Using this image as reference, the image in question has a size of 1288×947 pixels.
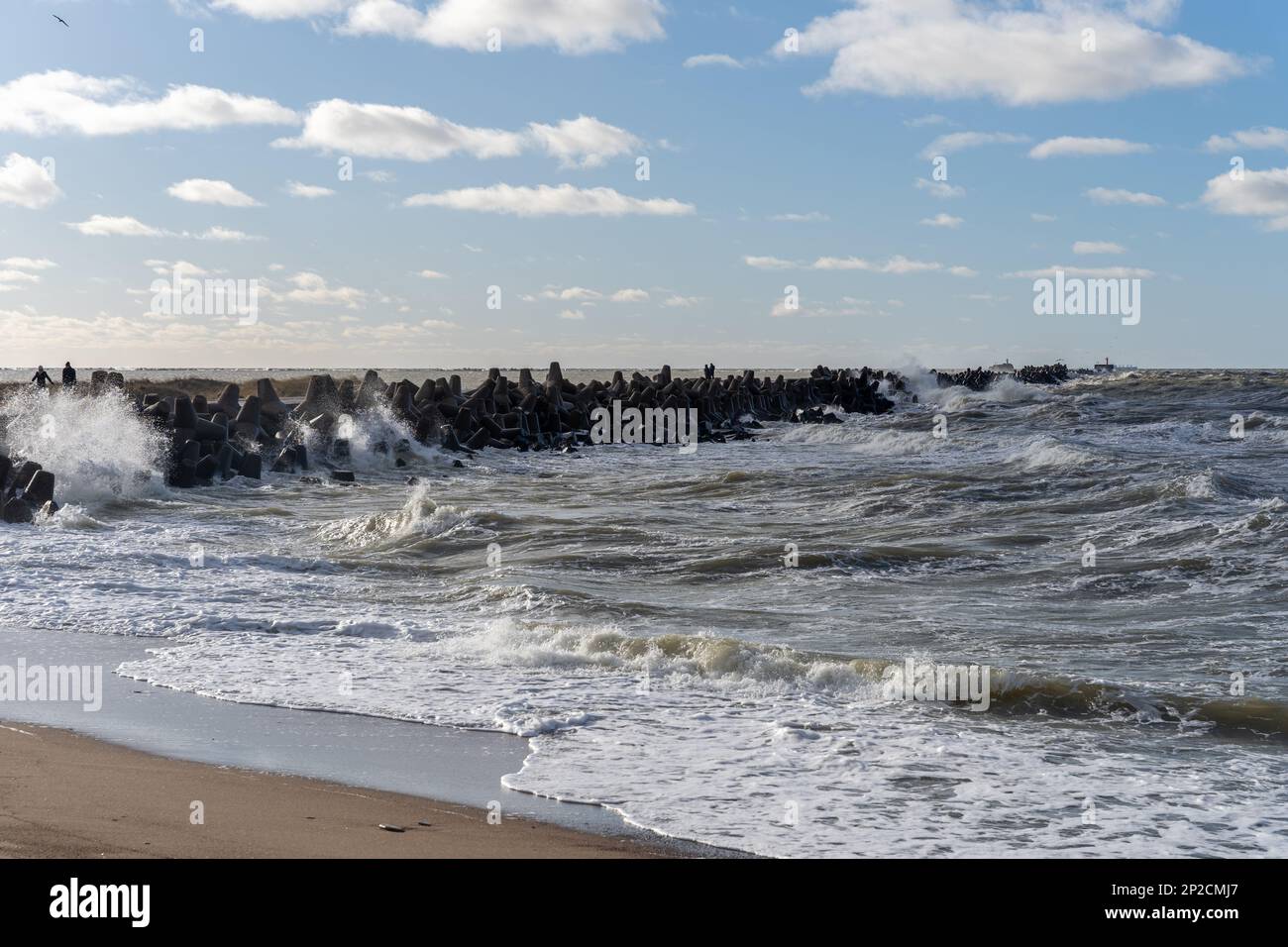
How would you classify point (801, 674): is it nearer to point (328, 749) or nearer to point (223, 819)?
point (328, 749)

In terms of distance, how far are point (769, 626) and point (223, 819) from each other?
5594 mm

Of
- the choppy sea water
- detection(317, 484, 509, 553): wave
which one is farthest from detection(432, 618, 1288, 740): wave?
detection(317, 484, 509, 553): wave

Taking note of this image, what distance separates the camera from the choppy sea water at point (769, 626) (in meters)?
5.85

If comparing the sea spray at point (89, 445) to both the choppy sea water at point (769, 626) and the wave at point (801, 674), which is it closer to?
the choppy sea water at point (769, 626)

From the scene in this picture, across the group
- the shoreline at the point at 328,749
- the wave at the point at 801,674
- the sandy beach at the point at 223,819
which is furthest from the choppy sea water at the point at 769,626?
the sandy beach at the point at 223,819

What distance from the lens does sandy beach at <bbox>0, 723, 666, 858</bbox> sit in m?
4.59

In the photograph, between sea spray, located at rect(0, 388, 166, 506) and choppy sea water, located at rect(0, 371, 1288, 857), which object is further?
sea spray, located at rect(0, 388, 166, 506)

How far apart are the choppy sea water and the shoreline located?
193 mm

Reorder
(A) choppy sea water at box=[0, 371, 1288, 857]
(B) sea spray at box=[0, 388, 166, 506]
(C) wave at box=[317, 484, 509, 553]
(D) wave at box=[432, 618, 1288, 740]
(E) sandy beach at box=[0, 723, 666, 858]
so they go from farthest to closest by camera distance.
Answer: (B) sea spray at box=[0, 388, 166, 506]
(C) wave at box=[317, 484, 509, 553]
(D) wave at box=[432, 618, 1288, 740]
(A) choppy sea water at box=[0, 371, 1288, 857]
(E) sandy beach at box=[0, 723, 666, 858]

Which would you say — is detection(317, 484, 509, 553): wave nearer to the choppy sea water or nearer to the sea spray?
the choppy sea water

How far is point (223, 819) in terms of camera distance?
498 cm

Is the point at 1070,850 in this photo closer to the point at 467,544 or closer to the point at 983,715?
the point at 983,715

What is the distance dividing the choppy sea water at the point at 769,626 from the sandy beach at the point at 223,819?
2.07 ft

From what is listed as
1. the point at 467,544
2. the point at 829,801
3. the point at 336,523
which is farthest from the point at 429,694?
the point at 336,523
